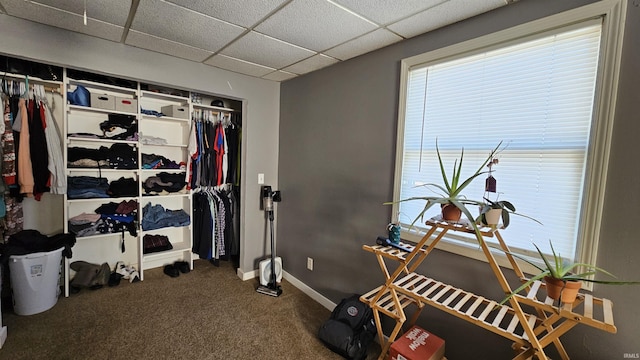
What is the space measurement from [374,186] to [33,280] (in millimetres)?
2917

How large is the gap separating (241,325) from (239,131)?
7.21ft

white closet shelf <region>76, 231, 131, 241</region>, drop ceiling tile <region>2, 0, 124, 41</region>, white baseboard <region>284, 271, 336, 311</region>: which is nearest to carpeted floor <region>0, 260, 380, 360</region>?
white baseboard <region>284, 271, 336, 311</region>

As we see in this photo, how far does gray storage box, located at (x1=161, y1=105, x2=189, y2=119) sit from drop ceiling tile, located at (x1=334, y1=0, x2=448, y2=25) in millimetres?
2319

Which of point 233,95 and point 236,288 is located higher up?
point 233,95

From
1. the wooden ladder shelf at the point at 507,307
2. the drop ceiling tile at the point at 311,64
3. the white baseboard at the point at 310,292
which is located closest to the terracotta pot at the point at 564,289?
the wooden ladder shelf at the point at 507,307

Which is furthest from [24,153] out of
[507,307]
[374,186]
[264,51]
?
[507,307]

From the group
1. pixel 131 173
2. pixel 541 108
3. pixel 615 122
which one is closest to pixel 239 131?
pixel 131 173

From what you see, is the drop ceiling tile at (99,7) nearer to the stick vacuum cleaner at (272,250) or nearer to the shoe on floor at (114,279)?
the stick vacuum cleaner at (272,250)

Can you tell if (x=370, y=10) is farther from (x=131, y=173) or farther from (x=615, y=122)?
(x=131, y=173)

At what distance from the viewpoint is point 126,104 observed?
2719mm

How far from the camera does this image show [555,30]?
1.29m

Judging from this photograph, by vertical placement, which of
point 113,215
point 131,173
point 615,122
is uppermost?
point 615,122

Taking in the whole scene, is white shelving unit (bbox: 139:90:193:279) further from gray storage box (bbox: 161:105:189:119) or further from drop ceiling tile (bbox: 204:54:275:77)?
drop ceiling tile (bbox: 204:54:275:77)

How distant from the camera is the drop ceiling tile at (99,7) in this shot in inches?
61.0
